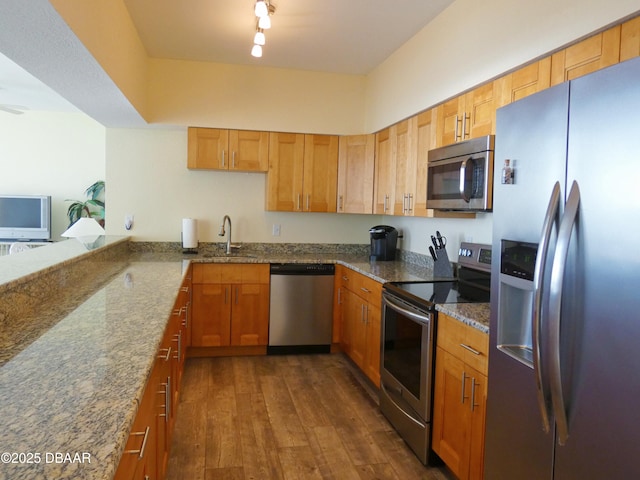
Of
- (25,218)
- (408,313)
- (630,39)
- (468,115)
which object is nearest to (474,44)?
(468,115)

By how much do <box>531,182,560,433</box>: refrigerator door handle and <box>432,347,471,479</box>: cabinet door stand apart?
2.08 feet

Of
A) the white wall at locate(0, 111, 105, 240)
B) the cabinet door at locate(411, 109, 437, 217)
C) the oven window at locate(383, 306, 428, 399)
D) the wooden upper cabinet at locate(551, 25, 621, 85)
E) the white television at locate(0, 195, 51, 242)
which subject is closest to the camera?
the wooden upper cabinet at locate(551, 25, 621, 85)

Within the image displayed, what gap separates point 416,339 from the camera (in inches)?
97.2

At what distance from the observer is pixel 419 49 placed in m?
3.30

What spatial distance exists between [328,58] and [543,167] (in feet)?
9.47

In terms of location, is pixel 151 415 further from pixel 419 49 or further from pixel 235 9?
pixel 419 49

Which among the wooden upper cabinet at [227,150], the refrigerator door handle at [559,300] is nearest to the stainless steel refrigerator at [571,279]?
the refrigerator door handle at [559,300]

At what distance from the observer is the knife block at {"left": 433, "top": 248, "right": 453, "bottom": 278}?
3146 millimetres

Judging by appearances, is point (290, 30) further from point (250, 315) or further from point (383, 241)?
point (250, 315)

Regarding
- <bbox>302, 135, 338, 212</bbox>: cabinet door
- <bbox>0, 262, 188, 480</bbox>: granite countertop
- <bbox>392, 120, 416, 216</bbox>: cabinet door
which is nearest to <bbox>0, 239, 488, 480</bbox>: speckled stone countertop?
<bbox>0, 262, 188, 480</bbox>: granite countertop

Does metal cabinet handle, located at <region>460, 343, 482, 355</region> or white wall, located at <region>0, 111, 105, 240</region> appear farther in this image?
white wall, located at <region>0, 111, 105, 240</region>

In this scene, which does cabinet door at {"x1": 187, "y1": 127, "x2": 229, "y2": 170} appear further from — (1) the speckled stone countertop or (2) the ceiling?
(1) the speckled stone countertop

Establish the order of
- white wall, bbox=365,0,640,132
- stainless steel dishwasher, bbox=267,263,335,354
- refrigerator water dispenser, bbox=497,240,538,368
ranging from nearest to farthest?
refrigerator water dispenser, bbox=497,240,538,368
white wall, bbox=365,0,640,132
stainless steel dishwasher, bbox=267,263,335,354

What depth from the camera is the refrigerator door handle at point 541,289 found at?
1.38 metres
